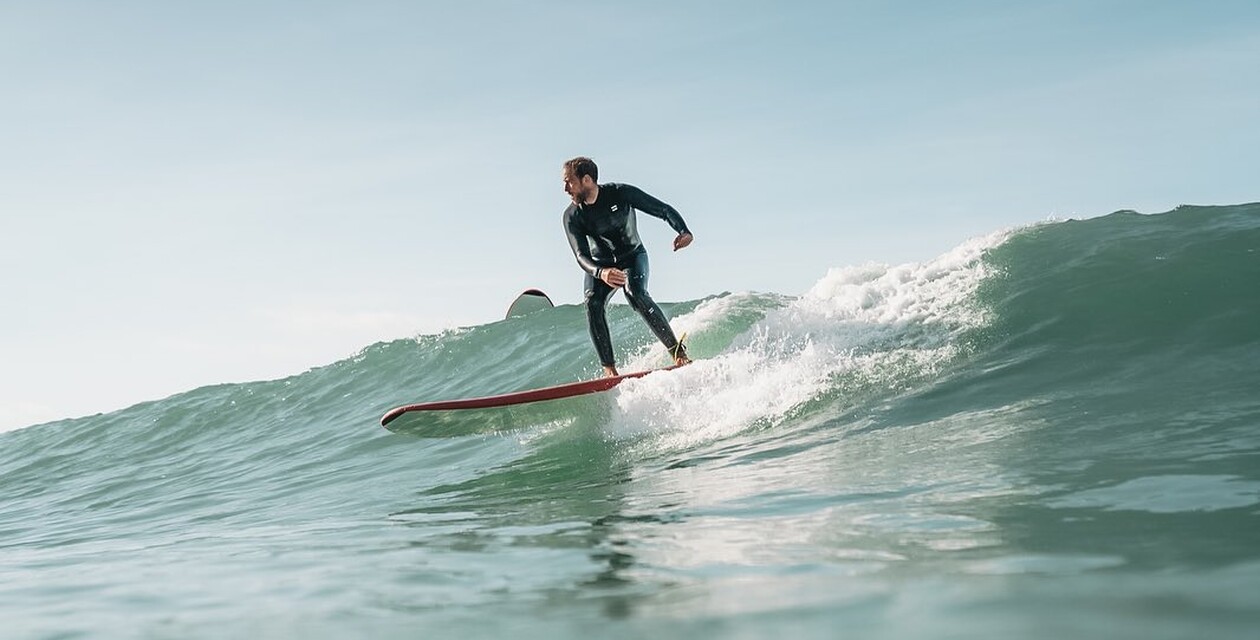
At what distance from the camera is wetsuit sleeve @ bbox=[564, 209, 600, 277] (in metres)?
8.45

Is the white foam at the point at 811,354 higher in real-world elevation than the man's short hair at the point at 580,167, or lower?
lower

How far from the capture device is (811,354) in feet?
27.6

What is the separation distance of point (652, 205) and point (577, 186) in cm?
73

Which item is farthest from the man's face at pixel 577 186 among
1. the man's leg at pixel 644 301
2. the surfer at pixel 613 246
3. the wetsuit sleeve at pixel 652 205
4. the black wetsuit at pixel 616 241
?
the man's leg at pixel 644 301

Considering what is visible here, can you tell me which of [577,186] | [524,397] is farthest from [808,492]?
[577,186]

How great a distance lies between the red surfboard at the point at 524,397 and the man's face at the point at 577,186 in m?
1.49

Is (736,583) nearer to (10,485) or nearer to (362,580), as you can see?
(362,580)

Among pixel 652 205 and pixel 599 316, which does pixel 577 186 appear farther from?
pixel 599 316


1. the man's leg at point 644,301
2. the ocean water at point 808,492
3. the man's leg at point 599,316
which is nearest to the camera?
the ocean water at point 808,492

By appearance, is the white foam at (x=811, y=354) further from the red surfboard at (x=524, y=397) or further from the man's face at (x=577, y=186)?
the man's face at (x=577, y=186)

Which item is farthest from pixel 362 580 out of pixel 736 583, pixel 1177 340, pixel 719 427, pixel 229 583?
pixel 1177 340

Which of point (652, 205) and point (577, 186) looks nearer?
point (577, 186)

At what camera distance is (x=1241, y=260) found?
28.6 ft

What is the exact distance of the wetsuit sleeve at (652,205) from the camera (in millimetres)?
8516
